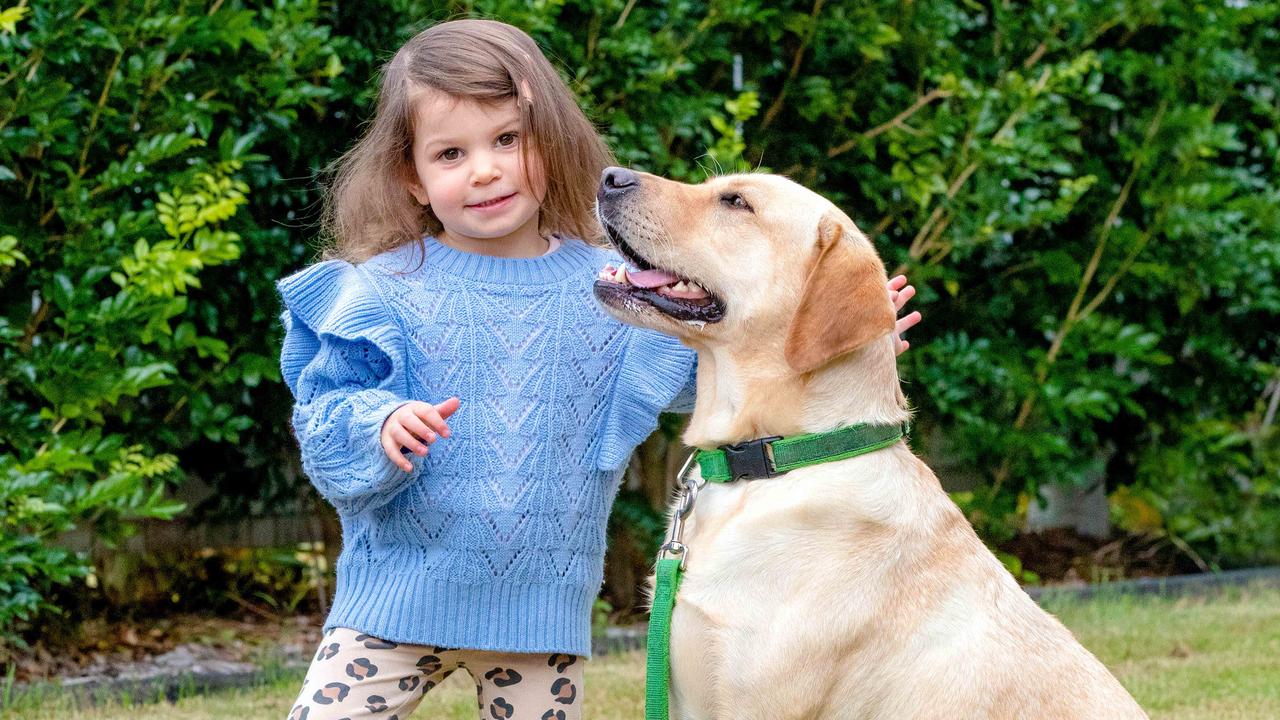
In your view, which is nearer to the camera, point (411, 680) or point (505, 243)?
point (411, 680)

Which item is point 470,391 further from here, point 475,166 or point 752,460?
point 752,460

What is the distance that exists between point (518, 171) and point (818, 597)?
121cm

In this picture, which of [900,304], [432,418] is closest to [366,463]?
[432,418]

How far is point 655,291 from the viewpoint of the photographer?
307 cm

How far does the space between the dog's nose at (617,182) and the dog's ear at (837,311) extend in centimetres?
45

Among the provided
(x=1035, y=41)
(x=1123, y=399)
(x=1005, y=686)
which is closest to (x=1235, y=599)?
(x=1123, y=399)

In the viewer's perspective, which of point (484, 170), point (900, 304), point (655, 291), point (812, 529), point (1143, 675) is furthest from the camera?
point (1143, 675)

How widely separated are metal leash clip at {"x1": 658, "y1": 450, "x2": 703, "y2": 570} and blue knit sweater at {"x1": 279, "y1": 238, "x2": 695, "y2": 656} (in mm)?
238

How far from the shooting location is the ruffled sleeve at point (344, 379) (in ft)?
9.66

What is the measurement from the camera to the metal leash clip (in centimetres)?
288

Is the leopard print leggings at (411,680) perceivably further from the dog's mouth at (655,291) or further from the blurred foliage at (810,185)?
the blurred foliage at (810,185)

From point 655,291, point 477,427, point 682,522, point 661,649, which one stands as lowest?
point 661,649

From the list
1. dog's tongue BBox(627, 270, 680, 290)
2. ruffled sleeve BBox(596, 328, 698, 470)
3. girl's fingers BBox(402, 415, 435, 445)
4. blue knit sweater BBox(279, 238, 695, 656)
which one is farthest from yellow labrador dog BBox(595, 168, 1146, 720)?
girl's fingers BBox(402, 415, 435, 445)

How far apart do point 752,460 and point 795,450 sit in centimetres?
9
